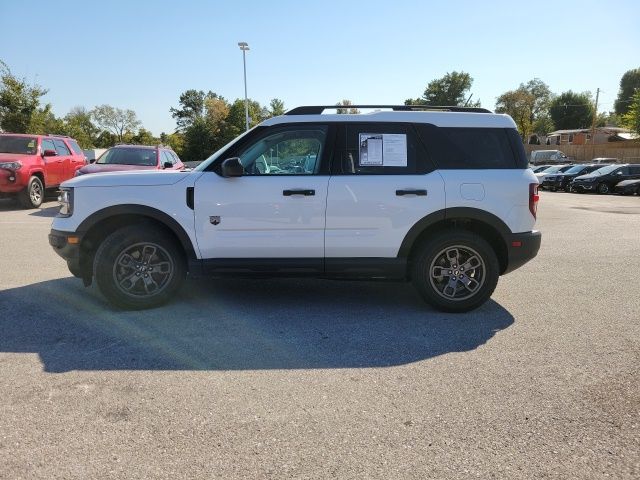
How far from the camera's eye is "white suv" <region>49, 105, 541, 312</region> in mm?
4949

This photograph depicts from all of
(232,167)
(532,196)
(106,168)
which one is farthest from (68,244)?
(106,168)

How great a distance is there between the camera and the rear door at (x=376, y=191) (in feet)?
16.3

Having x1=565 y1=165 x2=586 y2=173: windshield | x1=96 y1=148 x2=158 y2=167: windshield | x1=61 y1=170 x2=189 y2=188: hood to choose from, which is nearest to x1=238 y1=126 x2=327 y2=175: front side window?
x1=61 y1=170 x2=189 y2=188: hood

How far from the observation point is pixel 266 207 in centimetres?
492

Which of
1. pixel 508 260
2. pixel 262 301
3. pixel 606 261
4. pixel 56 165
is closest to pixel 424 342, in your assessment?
pixel 508 260

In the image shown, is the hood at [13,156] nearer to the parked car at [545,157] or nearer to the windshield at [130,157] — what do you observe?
the windshield at [130,157]

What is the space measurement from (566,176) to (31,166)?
88.0 feet

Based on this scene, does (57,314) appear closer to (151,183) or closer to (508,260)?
(151,183)

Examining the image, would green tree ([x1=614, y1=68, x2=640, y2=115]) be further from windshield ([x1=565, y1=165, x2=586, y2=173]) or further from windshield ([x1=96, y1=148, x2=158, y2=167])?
windshield ([x1=96, y1=148, x2=158, y2=167])

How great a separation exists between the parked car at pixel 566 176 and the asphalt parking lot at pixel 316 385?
25.5 metres

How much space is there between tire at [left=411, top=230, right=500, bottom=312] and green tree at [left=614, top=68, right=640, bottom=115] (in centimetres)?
11373

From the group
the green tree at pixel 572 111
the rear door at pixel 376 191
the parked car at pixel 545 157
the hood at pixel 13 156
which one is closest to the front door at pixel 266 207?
the rear door at pixel 376 191

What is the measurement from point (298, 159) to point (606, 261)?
5.69 metres

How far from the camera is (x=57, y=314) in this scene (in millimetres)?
4996
